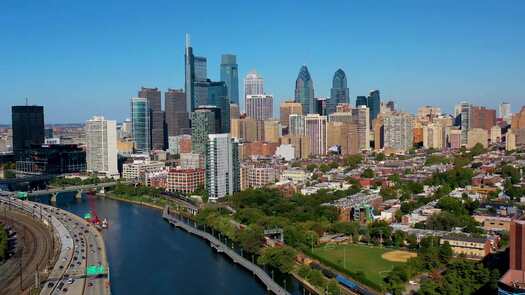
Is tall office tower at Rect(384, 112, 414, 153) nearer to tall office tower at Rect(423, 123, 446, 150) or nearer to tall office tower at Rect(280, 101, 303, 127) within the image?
tall office tower at Rect(423, 123, 446, 150)

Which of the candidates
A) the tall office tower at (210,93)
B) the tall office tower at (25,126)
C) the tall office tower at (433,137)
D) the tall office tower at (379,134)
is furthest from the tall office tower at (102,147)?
the tall office tower at (433,137)

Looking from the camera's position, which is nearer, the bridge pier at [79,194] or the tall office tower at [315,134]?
the bridge pier at [79,194]

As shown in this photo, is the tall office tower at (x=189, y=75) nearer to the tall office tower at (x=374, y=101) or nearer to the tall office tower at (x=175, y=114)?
the tall office tower at (x=175, y=114)

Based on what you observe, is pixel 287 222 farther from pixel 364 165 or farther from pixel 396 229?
pixel 364 165

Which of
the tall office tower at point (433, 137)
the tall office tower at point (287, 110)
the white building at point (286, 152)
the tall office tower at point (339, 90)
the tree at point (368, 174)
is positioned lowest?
the tree at point (368, 174)

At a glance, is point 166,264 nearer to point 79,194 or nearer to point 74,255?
point 74,255

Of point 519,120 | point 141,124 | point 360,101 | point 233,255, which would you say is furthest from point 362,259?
point 360,101
